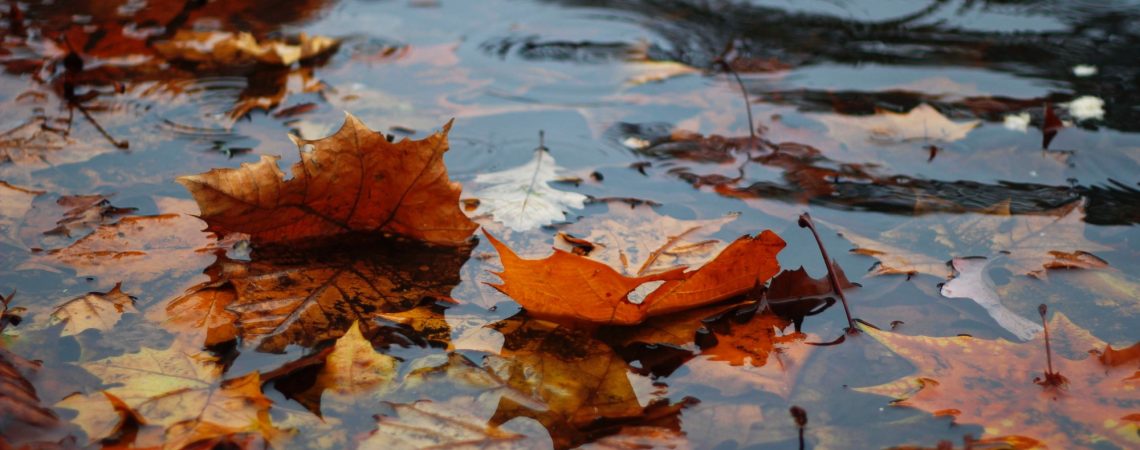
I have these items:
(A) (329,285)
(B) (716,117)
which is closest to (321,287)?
(A) (329,285)

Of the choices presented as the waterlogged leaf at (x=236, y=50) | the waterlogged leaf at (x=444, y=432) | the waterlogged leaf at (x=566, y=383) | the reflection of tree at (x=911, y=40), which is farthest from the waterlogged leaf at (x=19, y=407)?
the reflection of tree at (x=911, y=40)

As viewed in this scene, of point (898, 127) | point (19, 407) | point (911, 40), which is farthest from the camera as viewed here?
point (911, 40)

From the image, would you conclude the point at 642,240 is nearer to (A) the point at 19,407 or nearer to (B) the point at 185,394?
(B) the point at 185,394

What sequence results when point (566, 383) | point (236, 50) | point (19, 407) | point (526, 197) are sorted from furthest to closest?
point (236, 50) < point (526, 197) < point (566, 383) < point (19, 407)

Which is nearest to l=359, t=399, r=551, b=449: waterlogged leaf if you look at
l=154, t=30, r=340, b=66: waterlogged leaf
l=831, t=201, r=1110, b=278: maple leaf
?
l=831, t=201, r=1110, b=278: maple leaf

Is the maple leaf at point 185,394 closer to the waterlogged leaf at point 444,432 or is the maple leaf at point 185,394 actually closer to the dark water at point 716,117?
the dark water at point 716,117

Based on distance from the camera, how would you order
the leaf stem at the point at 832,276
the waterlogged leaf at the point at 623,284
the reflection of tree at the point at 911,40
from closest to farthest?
the waterlogged leaf at the point at 623,284
the leaf stem at the point at 832,276
the reflection of tree at the point at 911,40
